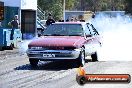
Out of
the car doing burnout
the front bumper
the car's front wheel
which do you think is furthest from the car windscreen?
the front bumper

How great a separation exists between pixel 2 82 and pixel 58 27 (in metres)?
4.81

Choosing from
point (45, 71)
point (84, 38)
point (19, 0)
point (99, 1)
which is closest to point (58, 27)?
point (84, 38)

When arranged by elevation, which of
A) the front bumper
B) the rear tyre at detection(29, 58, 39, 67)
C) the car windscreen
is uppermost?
the car windscreen

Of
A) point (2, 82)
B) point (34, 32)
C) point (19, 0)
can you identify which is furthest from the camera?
point (34, 32)

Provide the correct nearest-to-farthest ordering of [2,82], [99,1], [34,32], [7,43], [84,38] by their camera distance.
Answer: [2,82] < [84,38] < [7,43] < [34,32] < [99,1]

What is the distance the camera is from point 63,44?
12461 mm

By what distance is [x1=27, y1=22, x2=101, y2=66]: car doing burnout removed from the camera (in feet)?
40.9

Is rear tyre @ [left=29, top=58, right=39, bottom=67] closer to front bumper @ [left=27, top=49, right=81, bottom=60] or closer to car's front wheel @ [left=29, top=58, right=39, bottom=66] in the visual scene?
car's front wheel @ [left=29, top=58, right=39, bottom=66]

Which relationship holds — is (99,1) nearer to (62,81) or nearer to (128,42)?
(128,42)

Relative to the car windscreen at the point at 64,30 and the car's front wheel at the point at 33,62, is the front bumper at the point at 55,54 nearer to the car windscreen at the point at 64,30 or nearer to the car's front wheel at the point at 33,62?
the car's front wheel at the point at 33,62

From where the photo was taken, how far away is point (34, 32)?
32344 mm

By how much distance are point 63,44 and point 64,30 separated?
1499 millimetres

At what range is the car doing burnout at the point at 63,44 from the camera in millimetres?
12477

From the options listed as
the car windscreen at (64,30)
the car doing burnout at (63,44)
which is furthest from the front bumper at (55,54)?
the car windscreen at (64,30)
